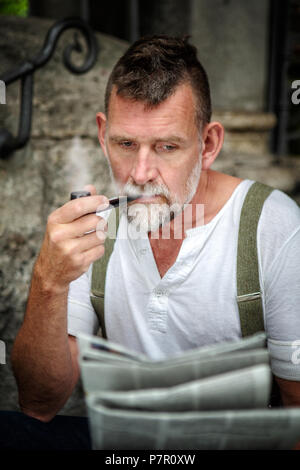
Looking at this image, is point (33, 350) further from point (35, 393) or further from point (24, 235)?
point (24, 235)

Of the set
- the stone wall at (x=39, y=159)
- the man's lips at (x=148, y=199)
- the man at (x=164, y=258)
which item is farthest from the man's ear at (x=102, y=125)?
the stone wall at (x=39, y=159)

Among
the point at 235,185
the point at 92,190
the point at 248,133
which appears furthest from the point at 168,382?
the point at 248,133

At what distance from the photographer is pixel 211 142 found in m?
1.94

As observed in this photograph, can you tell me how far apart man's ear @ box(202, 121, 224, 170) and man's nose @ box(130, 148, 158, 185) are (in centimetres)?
33

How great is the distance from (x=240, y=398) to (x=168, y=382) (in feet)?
0.46

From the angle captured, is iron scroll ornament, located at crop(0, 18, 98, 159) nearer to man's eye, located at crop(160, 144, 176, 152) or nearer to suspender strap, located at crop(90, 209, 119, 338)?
suspender strap, located at crop(90, 209, 119, 338)

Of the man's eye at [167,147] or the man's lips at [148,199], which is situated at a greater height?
the man's eye at [167,147]

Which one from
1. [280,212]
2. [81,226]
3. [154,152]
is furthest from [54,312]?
[280,212]

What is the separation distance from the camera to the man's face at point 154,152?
165 centimetres

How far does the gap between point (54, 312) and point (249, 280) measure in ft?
2.21

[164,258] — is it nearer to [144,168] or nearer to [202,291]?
[202,291]

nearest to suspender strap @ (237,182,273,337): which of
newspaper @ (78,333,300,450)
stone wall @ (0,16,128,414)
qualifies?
newspaper @ (78,333,300,450)

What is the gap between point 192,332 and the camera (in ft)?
5.88

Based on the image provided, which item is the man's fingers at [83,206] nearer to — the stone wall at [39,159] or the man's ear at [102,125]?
the man's ear at [102,125]
